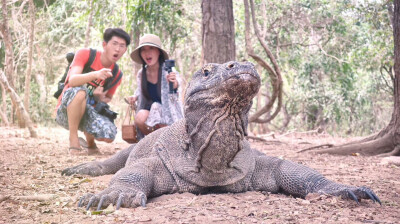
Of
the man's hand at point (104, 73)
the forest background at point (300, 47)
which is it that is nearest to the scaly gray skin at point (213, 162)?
the man's hand at point (104, 73)

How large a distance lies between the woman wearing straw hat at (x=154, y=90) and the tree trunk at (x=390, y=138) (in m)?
1.94

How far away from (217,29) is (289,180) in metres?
2.79

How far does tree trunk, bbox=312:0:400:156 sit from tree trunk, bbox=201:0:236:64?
5.70 ft

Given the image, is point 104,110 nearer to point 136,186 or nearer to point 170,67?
point 170,67

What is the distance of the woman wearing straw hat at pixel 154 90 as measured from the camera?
5004mm

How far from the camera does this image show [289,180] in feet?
9.09

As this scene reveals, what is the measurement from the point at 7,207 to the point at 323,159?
3.42 meters

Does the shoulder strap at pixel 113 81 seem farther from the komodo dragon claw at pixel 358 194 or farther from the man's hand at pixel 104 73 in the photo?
the komodo dragon claw at pixel 358 194

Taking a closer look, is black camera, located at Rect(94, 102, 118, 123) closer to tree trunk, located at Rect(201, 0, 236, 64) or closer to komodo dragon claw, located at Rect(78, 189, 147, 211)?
tree trunk, located at Rect(201, 0, 236, 64)

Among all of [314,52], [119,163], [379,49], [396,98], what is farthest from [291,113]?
[119,163]

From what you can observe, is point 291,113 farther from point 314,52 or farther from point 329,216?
point 329,216

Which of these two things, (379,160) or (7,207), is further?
(379,160)

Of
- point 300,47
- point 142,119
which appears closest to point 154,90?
point 142,119

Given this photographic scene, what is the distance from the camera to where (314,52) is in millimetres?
12172
